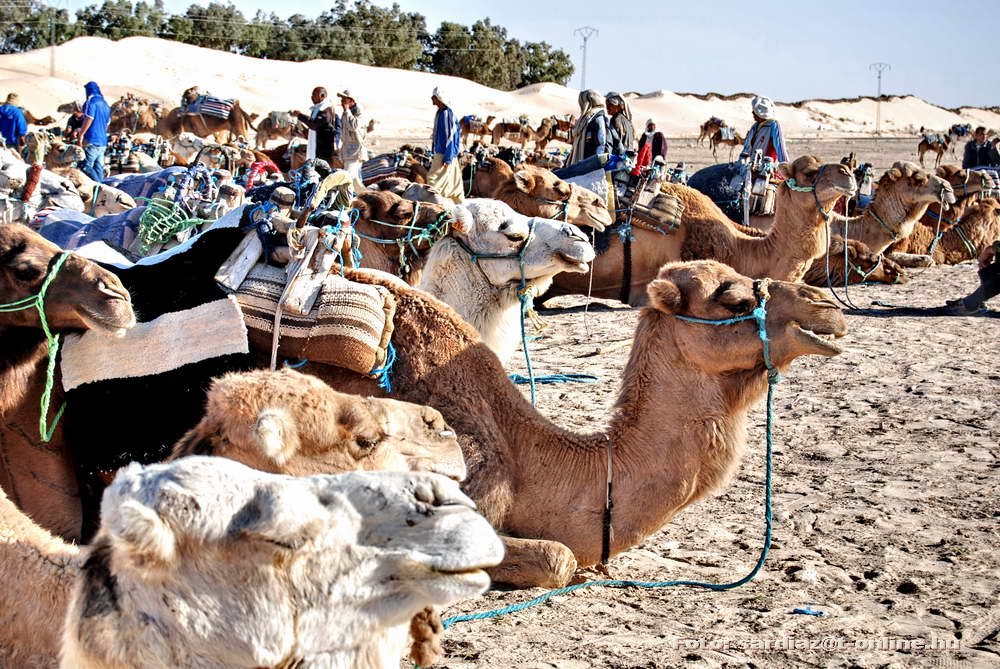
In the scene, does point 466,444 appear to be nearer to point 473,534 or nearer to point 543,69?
point 473,534

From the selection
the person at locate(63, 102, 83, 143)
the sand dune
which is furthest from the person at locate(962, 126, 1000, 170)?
the sand dune

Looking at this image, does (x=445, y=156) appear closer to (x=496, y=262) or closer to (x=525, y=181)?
(x=525, y=181)

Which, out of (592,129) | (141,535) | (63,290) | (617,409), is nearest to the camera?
(141,535)

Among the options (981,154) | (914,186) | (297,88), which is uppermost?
(297,88)

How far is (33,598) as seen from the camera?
2482mm

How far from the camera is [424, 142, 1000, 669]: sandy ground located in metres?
4.15

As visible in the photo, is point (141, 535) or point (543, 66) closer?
point (141, 535)

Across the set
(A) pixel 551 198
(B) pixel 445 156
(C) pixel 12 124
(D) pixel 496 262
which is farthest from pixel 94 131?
(D) pixel 496 262

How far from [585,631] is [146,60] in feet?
186

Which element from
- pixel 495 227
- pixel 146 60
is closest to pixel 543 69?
pixel 146 60

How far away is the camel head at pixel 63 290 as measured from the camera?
389 centimetres

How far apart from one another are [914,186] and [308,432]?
11819mm

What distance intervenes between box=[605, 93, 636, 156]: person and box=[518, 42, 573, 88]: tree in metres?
69.6

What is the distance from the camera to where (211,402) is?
2828 millimetres
